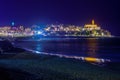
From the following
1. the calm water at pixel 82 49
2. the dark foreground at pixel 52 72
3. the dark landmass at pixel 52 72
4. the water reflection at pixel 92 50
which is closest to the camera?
the dark foreground at pixel 52 72

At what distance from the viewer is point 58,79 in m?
18.5

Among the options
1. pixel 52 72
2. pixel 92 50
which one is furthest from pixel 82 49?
pixel 52 72

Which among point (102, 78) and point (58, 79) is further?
point (102, 78)

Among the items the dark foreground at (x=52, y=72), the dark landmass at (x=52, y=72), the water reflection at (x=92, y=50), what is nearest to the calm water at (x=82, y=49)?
the water reflection at (x=92, y=50)

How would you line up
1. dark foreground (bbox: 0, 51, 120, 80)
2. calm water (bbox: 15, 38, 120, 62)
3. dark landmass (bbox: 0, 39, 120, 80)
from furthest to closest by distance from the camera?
calm water (bbox: 15, 38, 120, 62), dark landmass (bbox: 0, 39, 120, 80), dark foreground (bbox: 0, 51, 120, 80)

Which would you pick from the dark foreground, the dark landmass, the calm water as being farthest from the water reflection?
the dark foreground

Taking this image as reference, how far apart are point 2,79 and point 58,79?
4.08m

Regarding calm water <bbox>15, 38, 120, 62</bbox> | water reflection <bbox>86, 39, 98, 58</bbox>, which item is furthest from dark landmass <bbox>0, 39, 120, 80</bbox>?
water reflection <bbox>86, 39, 98, 58</bbox>

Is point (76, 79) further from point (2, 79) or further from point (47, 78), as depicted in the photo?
point (2, 79)

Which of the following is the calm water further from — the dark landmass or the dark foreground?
the dark foreground

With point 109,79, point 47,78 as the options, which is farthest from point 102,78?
point 47,78

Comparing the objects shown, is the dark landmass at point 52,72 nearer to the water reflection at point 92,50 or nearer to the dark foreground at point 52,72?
the dark foreground at point 52,72

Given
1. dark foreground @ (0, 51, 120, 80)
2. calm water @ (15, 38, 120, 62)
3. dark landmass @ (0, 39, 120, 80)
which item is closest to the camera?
dark foreground @ (0, 51, 120, 80)

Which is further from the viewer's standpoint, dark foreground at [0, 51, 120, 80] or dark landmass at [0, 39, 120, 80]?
dark landmass at [0, 39, 120, 80]
